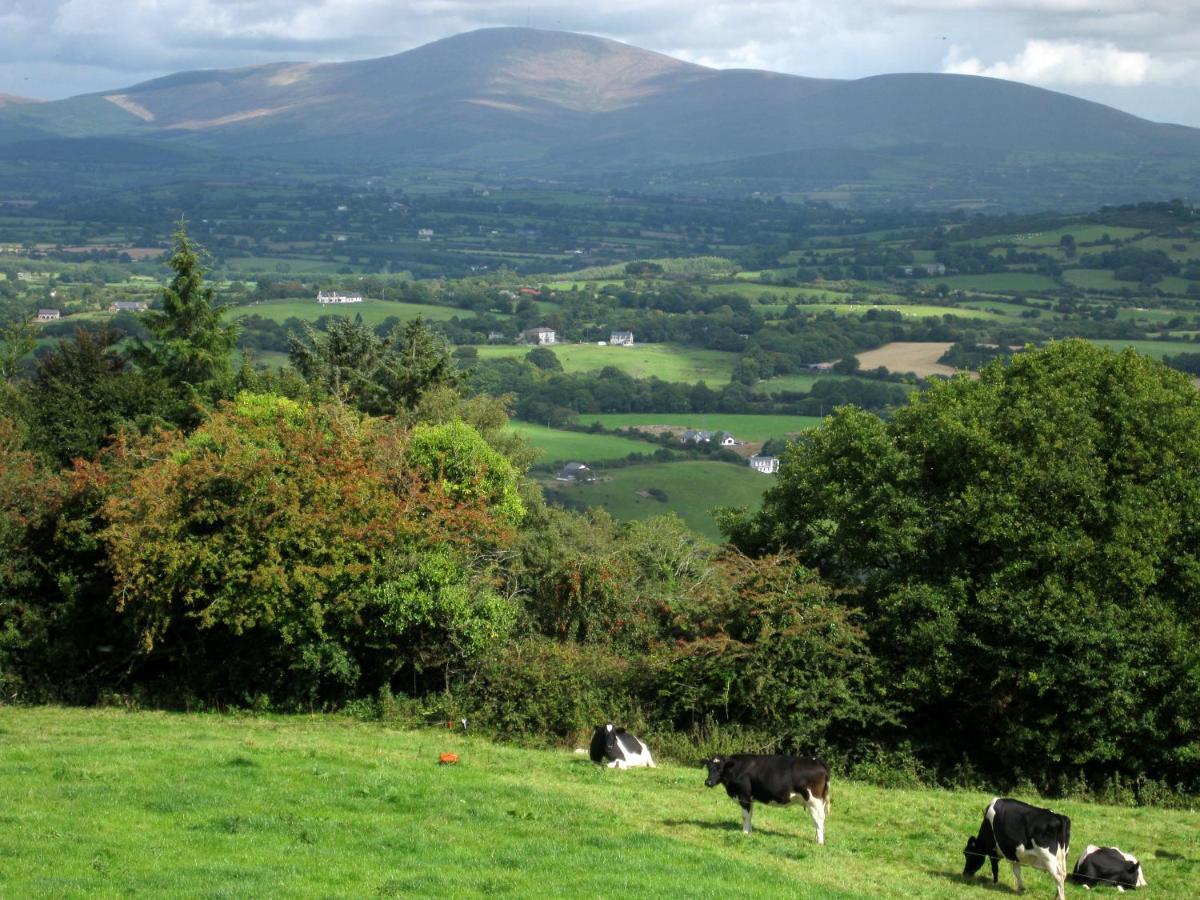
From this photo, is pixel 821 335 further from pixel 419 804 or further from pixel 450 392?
pixel 419 804

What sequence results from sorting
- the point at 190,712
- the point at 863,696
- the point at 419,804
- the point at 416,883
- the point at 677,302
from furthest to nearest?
the point at 677,302 → the point at 190,712 → the point at 863,696 → the point at 419,804 → the point at 416,883

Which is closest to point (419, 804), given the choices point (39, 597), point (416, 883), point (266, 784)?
point (266, 784)

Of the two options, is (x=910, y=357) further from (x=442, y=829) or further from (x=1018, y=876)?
(x=442, y=829)

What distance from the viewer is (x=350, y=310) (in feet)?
413

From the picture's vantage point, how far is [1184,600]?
71.5 feet

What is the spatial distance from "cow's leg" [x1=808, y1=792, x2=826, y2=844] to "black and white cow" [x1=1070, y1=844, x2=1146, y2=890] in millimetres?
2637

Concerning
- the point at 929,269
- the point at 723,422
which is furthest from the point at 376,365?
the point at 929,269

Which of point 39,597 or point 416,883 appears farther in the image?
point 39,597

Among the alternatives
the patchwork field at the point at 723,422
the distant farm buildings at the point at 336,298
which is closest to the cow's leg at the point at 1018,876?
the patchwork field at the point at 723,422

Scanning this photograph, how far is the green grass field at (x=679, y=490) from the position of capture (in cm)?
6306

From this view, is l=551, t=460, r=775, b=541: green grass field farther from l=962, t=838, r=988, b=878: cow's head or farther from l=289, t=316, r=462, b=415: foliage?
l=962, t=838, r=988, b=878: cow's head

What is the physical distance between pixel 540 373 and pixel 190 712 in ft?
256

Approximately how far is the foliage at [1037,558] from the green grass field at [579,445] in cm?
5058

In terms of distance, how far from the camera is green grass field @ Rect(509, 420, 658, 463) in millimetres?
76438
